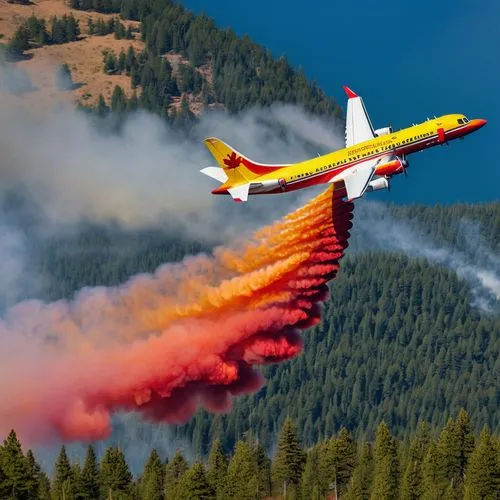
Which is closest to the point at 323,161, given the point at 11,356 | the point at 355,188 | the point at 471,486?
the point at 355,188

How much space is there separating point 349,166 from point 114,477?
31.1 metres

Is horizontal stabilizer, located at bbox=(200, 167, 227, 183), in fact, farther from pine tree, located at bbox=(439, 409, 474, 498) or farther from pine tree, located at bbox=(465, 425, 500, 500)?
pine tree, located at bbox=(439, 409, 474, 498)

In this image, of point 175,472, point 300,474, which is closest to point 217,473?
point 300,474

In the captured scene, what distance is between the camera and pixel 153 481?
16512cm

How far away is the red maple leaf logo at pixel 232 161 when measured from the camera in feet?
501

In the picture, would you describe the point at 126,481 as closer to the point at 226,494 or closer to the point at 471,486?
the point at 226,494

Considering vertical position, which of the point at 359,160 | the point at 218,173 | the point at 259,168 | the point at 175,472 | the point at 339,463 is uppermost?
the point at 359,160

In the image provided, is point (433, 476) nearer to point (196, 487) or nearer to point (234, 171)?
point (196, 487)

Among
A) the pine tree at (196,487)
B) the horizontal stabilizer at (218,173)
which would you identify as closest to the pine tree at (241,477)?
the pine tree at (196,487)

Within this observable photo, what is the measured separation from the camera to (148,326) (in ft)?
541

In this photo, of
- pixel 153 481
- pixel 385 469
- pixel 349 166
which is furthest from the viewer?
pixel 153 481

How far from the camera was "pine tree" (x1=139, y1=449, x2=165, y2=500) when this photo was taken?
534 ft

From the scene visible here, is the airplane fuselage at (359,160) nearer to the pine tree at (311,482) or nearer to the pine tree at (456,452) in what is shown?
the pine tree at (456,452)

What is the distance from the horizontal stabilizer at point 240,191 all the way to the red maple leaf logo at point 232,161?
161 cm
